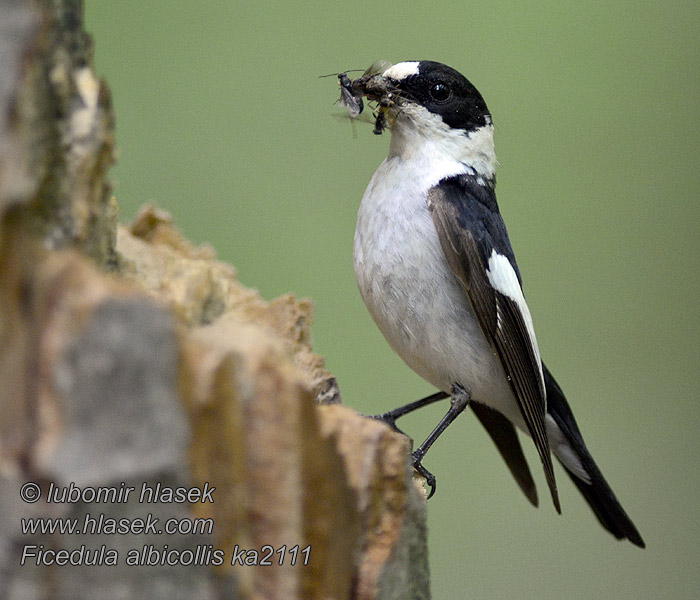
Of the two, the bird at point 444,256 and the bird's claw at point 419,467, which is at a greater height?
the bird at point 444,256

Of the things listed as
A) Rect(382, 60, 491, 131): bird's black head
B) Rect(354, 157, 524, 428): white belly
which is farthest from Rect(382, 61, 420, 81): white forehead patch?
Rect(354, 157, 524, 428): white belly

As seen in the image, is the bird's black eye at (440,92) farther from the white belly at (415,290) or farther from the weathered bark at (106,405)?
the weathered bark at (106,405)

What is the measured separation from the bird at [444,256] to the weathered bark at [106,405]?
26.6 inches

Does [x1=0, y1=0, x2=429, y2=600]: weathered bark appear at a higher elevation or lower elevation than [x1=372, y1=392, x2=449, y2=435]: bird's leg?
higher

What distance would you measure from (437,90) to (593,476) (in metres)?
1.00

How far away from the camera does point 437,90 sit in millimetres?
A: 1690

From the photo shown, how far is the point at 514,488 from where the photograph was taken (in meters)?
3.19

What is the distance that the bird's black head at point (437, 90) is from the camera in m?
1.67

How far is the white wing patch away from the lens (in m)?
1.57

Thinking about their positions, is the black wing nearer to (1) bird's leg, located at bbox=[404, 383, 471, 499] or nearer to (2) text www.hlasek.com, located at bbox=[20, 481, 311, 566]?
(1) bird's leg, located at bbox=[404, 383, 471, 499]

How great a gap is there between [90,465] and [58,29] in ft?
1.42

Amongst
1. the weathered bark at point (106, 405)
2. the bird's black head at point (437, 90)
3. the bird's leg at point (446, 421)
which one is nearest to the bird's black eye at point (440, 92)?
the bird's black head at point (437, 90)

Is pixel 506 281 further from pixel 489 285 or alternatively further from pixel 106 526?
pixel 106 526

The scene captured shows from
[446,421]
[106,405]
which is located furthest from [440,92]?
[106,405]
